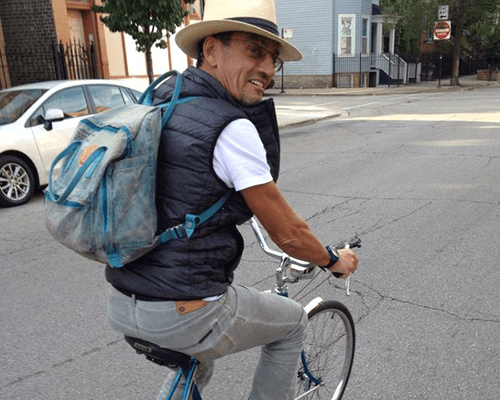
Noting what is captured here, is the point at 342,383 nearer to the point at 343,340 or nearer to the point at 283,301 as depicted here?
the point at 343,340

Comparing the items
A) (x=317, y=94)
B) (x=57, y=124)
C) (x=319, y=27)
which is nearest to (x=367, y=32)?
(x=319, y=27)

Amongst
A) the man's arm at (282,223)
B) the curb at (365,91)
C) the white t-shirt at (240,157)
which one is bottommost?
the curb at (365,91)

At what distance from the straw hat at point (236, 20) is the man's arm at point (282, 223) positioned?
1.70 feet

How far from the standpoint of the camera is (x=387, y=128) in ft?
45.5

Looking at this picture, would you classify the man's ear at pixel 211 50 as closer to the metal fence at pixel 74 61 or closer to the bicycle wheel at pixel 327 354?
the bicycle wheel at pixel 327 354

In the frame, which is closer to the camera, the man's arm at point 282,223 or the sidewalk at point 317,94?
the man's arm at point 282,223

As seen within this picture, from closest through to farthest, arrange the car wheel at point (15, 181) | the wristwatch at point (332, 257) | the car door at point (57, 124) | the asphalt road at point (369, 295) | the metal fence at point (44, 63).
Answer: the wristwatch at point (332, 257) < the asphalt road at point (369, 295) < the car wheel at point (15, 181) < the car door at point (57, 124) < the metal fence at point (44, 63)

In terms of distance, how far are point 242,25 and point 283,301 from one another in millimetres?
1004

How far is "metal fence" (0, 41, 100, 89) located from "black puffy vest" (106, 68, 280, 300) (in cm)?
1445

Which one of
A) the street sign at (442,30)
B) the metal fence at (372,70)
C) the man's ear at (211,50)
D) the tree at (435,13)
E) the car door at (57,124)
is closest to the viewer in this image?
the man's ear at (211,50)

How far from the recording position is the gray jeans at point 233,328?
172 cm

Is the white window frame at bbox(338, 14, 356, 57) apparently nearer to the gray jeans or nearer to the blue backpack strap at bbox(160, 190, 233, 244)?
the gray jeans

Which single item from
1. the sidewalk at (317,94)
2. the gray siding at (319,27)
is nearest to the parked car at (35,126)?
the sidewalk at (317,94)

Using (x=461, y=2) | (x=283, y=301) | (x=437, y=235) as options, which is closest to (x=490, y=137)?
(x=437, y=235)
